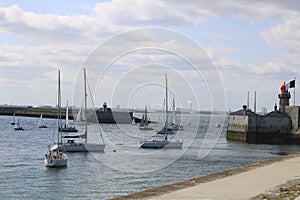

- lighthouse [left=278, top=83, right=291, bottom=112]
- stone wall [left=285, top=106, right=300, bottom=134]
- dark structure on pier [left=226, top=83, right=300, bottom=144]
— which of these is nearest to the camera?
stone wall [left=285, top=106, right=300, bottom=134]

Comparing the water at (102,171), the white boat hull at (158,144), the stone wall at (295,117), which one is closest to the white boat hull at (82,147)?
the water at (102,171)

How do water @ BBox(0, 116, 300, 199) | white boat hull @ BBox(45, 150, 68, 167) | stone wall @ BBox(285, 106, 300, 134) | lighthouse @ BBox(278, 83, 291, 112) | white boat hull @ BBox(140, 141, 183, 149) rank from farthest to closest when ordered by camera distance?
lighthouse @ BBox(278, 83, 291, 112) < stone wall @ BBox(285, 106, 300, 134) < white boat hull @ BBox(140, 141, 183, 149) < white boat hull @ BBox(45, 150, 68, 167) < water @ BBox(0, 116, 300, 199)

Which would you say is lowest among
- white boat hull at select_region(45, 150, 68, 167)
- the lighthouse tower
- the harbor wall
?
white boat hull at select_region(45, 150, 68, 167)

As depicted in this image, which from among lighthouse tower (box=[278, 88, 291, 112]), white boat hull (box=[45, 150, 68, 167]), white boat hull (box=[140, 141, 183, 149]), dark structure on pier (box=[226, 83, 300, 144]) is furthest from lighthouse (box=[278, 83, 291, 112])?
white boat hull (box=[45, 150, 68, 167])

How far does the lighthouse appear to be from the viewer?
7738cm

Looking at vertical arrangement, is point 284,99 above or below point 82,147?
above

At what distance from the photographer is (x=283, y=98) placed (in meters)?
77.6

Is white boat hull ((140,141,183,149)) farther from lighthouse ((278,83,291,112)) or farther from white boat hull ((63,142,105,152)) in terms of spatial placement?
lighthouse ((278,83,291,112))

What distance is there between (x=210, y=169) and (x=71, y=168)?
10.5 metres

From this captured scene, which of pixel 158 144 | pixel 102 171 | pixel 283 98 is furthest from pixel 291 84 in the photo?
pixel 102 171

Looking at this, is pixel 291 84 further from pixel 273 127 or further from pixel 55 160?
pixel 55 160

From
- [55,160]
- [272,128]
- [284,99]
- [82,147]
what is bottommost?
[55,160]

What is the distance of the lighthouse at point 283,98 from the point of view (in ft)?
254

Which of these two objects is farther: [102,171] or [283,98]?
[283,98]
